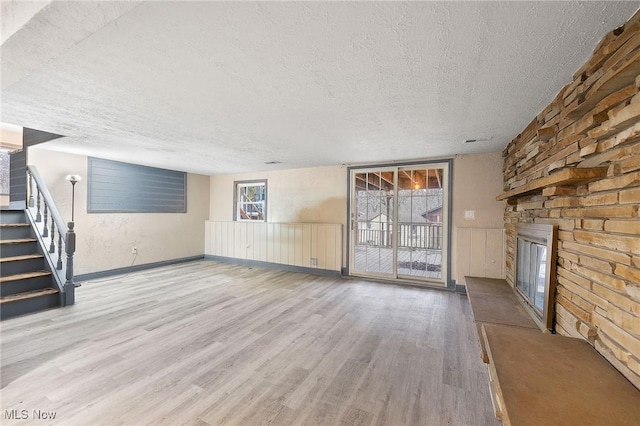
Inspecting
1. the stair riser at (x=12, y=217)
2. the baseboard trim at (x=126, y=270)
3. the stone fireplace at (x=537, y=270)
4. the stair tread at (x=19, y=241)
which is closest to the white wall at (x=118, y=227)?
the baseboard trim at (x=126, y=270)

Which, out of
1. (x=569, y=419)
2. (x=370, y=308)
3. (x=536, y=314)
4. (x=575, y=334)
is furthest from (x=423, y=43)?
(x=370, y=308)

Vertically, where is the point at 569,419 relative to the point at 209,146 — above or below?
below

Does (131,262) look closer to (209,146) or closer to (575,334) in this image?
(209,146)

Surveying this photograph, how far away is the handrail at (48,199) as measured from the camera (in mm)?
3499

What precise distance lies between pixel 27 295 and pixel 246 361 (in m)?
3.13

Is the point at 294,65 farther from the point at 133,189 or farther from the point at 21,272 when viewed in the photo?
the point at 133,189

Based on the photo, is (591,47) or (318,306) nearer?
(591,47)

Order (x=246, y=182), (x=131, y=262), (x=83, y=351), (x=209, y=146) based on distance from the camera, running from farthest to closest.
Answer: (x=246, y=182)
(x=131, y=262)
(x=209, y=146)
(x=83, y=351)

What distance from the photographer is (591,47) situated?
1376mm

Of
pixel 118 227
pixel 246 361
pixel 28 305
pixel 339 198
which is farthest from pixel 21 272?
pixel 339 198

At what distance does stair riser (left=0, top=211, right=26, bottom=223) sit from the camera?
3544mm

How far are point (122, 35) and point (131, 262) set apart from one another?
200 inches

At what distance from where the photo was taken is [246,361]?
216 centimetres

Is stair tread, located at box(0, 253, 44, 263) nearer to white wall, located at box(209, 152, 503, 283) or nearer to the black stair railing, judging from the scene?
the black stair railing
